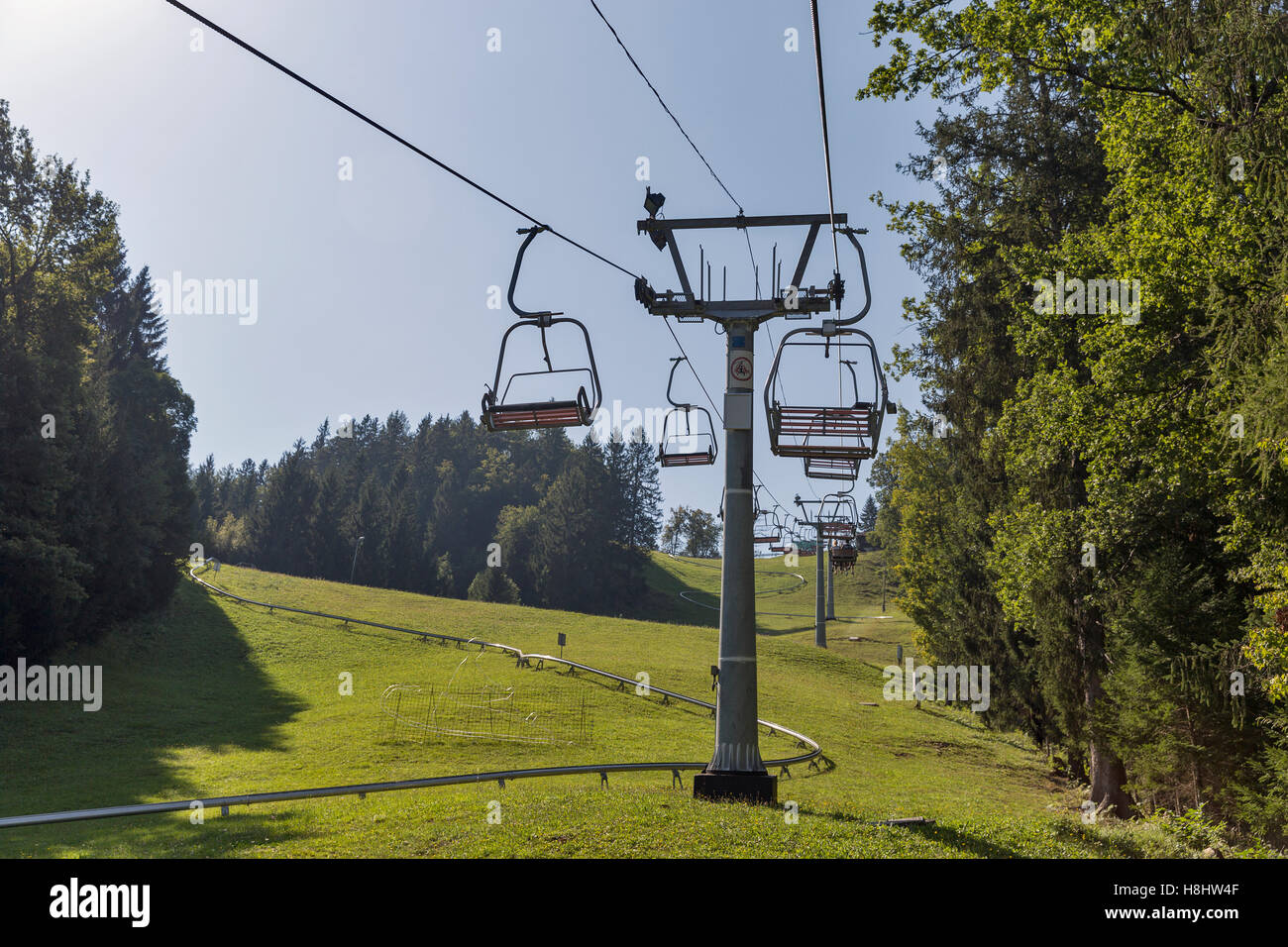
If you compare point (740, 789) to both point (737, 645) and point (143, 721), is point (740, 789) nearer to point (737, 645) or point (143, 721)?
point (737, 645)

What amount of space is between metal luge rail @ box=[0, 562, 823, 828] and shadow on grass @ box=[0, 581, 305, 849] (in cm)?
74

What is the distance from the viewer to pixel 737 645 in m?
14.0

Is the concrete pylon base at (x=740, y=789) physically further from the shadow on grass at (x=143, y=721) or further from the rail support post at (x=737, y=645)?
the shadow on grass at (x=143, y=721)

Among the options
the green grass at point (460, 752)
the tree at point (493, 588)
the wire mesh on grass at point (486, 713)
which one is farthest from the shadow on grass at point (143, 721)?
the tree at point (493, 588)

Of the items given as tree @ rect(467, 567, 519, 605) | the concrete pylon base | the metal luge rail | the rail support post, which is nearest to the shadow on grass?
the metal luge rail

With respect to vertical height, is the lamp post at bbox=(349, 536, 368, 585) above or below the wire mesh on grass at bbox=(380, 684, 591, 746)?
above

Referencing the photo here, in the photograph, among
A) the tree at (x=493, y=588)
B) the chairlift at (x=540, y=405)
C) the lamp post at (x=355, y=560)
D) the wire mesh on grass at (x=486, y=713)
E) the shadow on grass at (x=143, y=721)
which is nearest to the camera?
the chairlift at (x=540, y=405)

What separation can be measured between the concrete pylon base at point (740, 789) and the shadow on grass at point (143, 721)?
10092mm

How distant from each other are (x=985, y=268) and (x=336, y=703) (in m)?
29.1

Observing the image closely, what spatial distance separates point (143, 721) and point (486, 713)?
42.2 ft

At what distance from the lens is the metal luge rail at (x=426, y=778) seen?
15.3 meters

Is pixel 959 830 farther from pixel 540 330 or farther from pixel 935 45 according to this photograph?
pixel 935 45

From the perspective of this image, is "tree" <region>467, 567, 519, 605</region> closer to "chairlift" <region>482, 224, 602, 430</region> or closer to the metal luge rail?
the metal luge rail

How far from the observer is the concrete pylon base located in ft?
45.5
